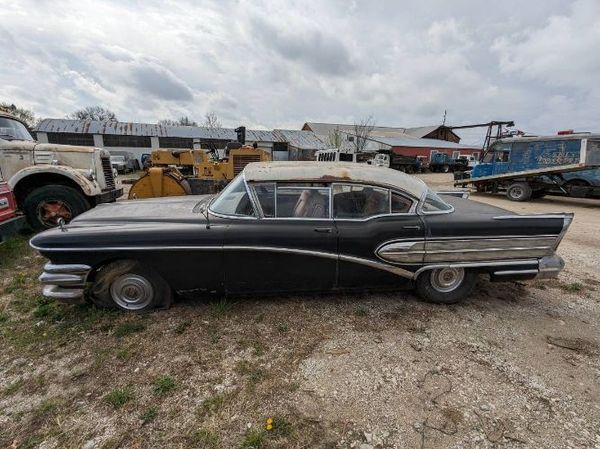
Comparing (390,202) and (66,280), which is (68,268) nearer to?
(66,280)

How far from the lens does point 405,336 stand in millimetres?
2955

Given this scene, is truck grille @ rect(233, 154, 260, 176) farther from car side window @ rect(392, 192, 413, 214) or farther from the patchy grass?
the patchy grass

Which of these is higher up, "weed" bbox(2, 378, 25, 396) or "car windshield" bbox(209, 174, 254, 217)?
"car windshield" bbox(209, 174, 254, 217)

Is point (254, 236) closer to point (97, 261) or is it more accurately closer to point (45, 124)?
point (97, 261)

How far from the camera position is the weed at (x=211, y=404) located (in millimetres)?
2123

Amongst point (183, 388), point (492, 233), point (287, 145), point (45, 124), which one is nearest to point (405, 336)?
point (492, 233)

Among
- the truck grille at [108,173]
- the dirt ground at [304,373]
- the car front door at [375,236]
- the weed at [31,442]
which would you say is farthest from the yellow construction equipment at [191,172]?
the weed at [31,442]

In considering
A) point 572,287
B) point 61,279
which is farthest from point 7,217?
point 572,287

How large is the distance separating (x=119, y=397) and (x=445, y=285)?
10.7 ft

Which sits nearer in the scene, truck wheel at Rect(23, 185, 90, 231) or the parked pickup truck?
the parked pickup truck

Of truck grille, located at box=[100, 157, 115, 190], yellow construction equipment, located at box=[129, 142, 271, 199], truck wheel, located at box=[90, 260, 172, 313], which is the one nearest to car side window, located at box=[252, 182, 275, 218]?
truck wheel, located at box=[90, 260, 172, 313]

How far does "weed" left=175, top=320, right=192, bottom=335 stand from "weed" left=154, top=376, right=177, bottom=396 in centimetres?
58

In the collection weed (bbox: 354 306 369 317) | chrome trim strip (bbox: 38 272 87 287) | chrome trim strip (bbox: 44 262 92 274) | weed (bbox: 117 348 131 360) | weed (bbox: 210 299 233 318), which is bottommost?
weed (bbox: 117 348 131 360)

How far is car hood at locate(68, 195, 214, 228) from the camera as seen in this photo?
10.7 feet
